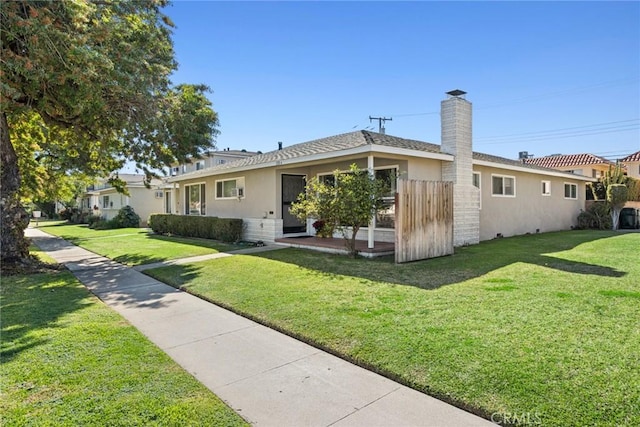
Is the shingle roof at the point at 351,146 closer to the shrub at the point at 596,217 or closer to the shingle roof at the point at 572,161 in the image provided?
the shrub at the point at 596,217

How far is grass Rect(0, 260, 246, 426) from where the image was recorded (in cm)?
280

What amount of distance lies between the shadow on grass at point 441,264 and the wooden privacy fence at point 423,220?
0.34m

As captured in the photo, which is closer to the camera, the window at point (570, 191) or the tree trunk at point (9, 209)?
the tree trunk at point (9, 209)

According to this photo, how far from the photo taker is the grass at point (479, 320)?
2.97 metres

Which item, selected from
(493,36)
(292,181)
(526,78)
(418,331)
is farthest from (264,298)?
(526,78)

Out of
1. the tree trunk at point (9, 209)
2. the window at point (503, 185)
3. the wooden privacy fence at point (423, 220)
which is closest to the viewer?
the tree trunk at point (9, 209)

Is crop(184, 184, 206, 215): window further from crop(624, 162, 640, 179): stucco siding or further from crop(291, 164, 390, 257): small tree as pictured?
crop(624, 162, 640, 179): stucco siding

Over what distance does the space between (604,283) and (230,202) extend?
1376 cm

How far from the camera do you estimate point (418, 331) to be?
4.34 meters

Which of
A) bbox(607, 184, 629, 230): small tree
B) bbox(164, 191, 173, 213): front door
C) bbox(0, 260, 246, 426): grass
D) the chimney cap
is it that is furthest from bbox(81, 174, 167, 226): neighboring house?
bbox(607, 184, 629, 230): small tree

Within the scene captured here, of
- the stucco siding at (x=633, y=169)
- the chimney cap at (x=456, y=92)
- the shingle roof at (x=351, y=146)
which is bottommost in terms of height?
the shingle roof at (x=351, y=146)

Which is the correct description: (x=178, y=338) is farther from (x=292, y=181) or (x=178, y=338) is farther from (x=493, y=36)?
(x=493, y=36)

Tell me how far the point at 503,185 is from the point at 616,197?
26.3 feet

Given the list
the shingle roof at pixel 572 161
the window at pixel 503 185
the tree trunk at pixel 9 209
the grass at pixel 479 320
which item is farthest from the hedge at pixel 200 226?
the shingle roof at pixel 572 161
